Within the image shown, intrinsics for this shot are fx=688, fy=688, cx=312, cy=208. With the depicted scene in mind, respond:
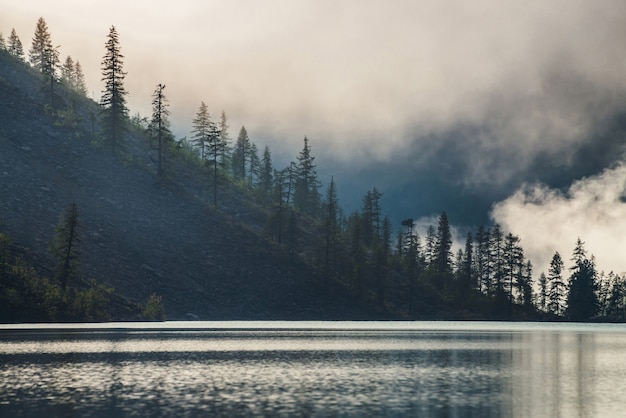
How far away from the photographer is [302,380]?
122 feet

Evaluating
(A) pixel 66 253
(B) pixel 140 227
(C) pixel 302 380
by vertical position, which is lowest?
(C) pixel 302 380

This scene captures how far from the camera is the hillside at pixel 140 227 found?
400ft

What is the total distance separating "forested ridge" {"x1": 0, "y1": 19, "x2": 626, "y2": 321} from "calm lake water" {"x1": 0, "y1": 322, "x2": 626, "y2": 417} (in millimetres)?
46300

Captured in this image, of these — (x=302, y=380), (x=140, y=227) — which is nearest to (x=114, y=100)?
(x=140, y=227)

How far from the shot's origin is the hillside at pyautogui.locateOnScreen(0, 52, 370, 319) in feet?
400

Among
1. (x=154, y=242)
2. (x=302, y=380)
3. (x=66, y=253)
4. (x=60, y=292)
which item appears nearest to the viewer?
(x=302, y=380)

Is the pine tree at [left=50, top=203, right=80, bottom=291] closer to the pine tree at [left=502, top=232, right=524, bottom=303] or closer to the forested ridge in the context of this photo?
the forested ridge

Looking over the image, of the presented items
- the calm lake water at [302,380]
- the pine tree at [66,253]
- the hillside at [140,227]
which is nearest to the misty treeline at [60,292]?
the pine tree at [66,253]

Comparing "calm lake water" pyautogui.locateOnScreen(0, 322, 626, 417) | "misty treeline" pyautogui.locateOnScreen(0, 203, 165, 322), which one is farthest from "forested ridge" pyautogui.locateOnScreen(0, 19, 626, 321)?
"calm lake water" pyautogui.locateOnScreen(0, 322, 626, 417)

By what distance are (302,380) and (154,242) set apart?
102594 mm

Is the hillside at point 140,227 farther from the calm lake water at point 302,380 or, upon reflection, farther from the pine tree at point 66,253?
the calm lake water at point 302,380

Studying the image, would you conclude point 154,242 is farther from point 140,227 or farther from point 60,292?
point 60,292

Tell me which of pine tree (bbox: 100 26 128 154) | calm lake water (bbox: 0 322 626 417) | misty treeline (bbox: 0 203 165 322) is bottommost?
calm lake water (bbox: 0 322 626 417)

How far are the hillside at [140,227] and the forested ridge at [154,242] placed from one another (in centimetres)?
31
